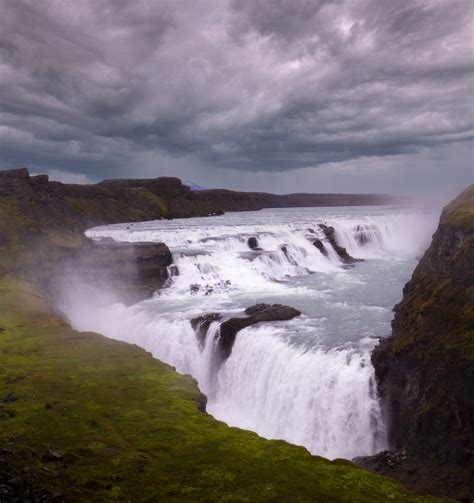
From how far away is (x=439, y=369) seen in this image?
62.5 ft

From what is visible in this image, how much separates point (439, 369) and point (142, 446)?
42.4ft

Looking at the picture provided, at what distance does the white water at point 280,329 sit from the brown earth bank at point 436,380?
1.38 meters

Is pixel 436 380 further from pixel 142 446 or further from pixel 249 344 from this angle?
pixel 142 446

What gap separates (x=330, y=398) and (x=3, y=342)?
17.2 m

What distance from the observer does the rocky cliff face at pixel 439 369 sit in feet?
55.9

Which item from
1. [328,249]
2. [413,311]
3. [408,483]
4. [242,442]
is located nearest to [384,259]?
[328,249]

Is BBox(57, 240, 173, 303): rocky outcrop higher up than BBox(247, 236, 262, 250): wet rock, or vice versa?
BBox(247, 236, 262, 250): wet rock

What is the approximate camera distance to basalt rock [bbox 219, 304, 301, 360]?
96.1ft

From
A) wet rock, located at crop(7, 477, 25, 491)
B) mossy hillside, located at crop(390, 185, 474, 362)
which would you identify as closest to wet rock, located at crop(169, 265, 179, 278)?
mossy hillside, located at crop(390, 185, 474, 362)

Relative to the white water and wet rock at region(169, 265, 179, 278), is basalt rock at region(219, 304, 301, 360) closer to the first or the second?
the white water

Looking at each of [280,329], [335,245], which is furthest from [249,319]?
[335,245]

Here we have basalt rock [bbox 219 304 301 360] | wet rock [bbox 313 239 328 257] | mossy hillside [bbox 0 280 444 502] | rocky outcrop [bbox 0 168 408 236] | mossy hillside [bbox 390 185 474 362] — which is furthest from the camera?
rocky outcrop [bbox 0 168 408 236]

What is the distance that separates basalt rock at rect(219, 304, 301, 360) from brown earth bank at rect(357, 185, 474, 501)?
345 inches

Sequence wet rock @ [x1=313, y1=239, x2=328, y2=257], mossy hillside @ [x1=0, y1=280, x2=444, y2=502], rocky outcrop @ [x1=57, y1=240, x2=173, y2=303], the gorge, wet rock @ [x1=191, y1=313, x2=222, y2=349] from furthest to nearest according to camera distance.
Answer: wet rock @ [x1=313, y1=239, x2=328, y2=257] → rocky outcrop @ [x1=57, y1=240, x2=173, y2=303] → wet rock @ [x1=191, y1=313, x2=222, y2=349] → the gorge → mossy hillside @ [x1=0, y1=280, x2=444, y2=502]
